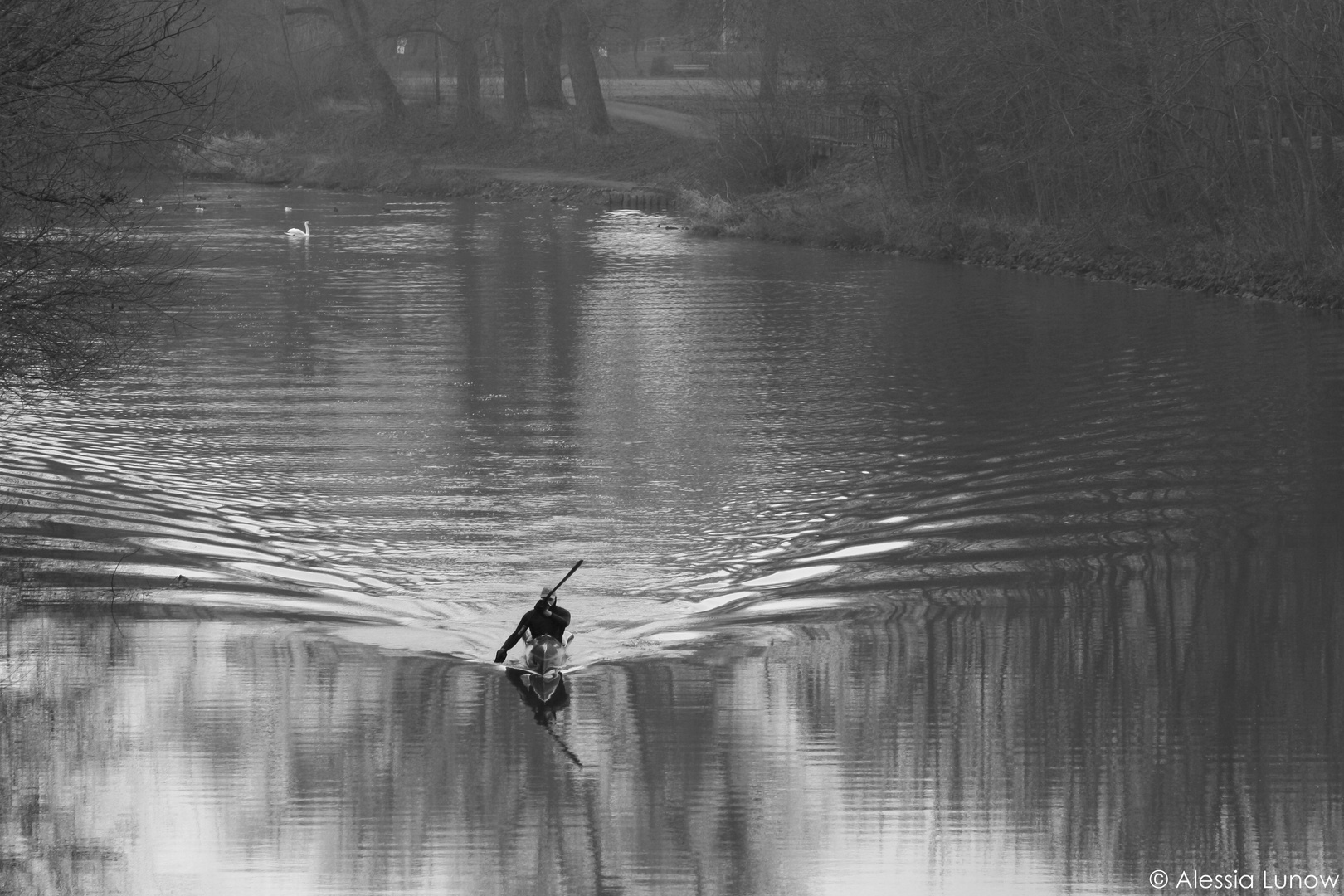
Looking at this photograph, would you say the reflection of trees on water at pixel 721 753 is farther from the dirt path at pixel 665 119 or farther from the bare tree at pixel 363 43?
the bare tree at pixel 363 43

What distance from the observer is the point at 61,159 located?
14852mm

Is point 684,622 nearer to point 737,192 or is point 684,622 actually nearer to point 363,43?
point 737,192

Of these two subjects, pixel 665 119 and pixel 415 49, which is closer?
pixel 665 119

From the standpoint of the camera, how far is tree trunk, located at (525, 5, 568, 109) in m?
63.1

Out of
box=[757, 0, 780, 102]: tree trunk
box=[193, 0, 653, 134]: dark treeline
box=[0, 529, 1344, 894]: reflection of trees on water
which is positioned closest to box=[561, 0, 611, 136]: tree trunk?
box=[193, 0, 653, 134]: dark treeline

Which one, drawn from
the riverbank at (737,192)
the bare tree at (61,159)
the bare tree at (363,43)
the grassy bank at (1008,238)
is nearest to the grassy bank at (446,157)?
the riverbank at (737,192)

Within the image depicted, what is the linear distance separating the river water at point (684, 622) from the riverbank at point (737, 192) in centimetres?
440

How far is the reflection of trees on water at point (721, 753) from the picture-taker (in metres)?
9.29

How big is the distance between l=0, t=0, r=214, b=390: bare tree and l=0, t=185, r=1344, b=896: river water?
1.79 metres

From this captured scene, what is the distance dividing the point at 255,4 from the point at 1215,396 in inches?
2236

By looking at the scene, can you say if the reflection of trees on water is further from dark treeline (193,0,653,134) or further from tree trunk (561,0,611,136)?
tree trunk (561,0,611,136)

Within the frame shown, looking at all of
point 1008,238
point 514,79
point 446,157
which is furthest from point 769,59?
point 446,157

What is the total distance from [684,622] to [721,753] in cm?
227

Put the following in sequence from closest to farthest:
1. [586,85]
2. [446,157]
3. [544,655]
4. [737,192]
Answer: [544,655] → [737,192] → [586,85] → [446,157]
